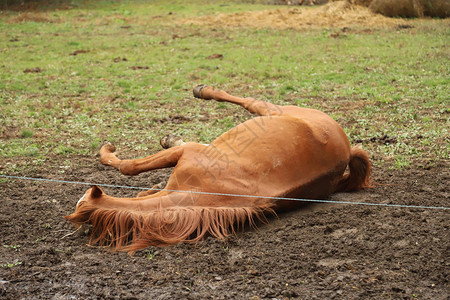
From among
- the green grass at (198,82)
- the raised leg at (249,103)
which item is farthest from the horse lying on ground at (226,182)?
the green grass at (198,82)

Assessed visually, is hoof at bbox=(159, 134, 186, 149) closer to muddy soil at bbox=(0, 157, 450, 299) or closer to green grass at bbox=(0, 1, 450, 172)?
muddy soil at bbox=(0, 157, 450, 299)

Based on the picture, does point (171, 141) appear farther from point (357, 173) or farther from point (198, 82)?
point (198, 82)

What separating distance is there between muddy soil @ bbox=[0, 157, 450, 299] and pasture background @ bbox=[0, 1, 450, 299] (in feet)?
0.04

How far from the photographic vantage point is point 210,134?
21.9 feet

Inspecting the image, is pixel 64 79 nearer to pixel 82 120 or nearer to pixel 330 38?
pixel 82 120

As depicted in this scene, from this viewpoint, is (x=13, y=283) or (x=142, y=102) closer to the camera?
(x=13, y=283)

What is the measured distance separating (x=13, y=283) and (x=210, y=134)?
3714 millimetres

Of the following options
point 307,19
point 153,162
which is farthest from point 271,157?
point 307,19

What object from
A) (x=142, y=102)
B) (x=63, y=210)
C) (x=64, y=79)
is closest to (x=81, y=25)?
(x=64, y=79)

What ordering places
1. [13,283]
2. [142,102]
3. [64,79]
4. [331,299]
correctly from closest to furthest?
[331,299] < [13,283] < [142,102] < [64,79]

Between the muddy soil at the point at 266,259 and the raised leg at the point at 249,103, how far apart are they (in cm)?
98

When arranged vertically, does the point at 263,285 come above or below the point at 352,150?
below

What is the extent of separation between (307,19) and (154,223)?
13392mm

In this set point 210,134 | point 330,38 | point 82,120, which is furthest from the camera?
point 330,38
